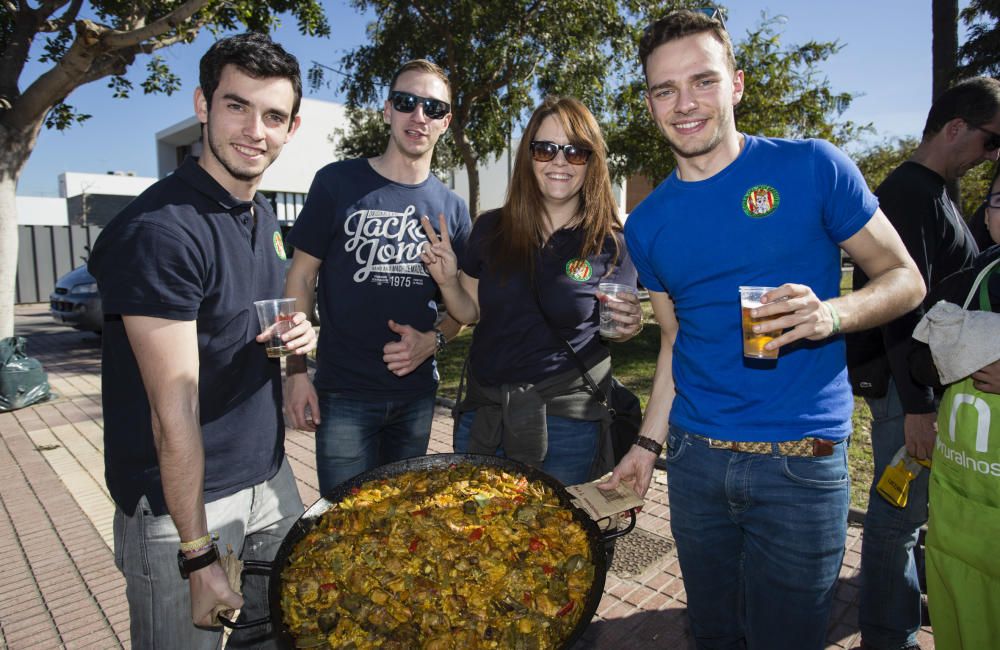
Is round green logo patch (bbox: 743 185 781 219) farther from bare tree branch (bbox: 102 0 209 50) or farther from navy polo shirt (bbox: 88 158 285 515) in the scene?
bare tree branch (bbox: 102 0 209 50)

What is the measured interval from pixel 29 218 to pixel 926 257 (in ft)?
188

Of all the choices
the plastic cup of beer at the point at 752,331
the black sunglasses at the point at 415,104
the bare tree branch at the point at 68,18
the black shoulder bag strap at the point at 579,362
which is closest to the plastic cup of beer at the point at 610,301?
the black shoulder bag strap at the point at 579,362

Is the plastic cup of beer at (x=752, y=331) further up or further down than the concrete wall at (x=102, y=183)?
further down

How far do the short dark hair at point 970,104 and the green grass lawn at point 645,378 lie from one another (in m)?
2.65

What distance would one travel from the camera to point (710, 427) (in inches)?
85.9

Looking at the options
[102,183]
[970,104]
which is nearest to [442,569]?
[970,104]

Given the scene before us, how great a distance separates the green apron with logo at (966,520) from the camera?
2012 millimetres

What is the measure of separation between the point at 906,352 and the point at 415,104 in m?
2.56

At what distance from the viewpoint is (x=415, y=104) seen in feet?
9.97

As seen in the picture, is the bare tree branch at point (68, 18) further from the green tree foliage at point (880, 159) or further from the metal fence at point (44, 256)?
the green tree foliage at point (880, 159)

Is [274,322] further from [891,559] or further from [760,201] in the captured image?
[891,559]

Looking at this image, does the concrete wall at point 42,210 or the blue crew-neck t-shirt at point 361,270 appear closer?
the blue crew-neck t-shirt at point 361,270

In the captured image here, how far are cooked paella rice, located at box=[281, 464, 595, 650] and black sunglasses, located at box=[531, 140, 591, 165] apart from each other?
1428 millimetres

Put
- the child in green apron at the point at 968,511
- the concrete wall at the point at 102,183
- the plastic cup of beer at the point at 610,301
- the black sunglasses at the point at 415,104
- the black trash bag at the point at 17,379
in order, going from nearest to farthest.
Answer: the child in green apron at the point at 968,511 → the plastic cup of beer at the point at 610,301 → the black sunglasses at the point at 415,104 → the black trash bag at the point at 17,379 → the concrete wall at the point at 102,183
